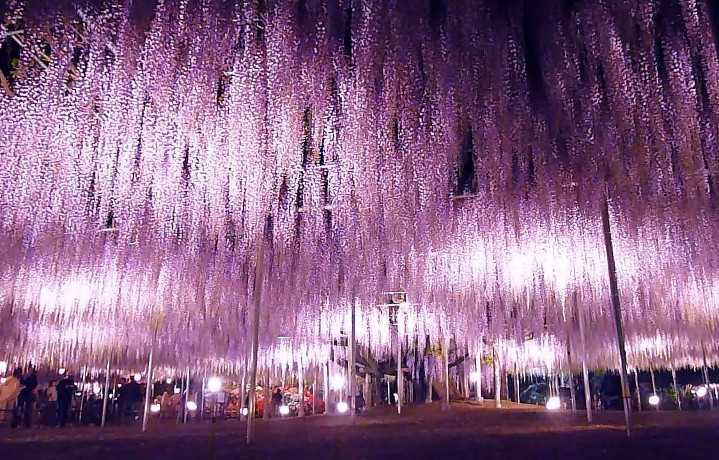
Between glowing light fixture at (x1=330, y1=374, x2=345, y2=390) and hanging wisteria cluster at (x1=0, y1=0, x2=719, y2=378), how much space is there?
7005 millimetres

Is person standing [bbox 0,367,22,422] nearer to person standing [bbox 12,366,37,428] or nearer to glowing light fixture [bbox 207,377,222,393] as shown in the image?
person standing [bbox 12,366,37,428]

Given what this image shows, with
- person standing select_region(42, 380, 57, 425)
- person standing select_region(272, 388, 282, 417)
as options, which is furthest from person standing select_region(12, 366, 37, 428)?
person standing select_region(272, 388, 282, 417)

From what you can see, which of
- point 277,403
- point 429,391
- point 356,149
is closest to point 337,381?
point 277,403

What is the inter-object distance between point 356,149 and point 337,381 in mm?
13697

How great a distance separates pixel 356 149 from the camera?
555 cm

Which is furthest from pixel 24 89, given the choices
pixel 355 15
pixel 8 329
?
pixel 8 329

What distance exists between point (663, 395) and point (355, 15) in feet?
69.0

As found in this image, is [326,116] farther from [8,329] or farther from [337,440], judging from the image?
[8,329]

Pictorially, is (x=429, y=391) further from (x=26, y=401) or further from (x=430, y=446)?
(x=430, y=446)

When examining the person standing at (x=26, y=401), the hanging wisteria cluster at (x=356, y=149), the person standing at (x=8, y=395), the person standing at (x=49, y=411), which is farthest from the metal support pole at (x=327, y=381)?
the person standing at (x=8, y=395)

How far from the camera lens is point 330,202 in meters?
6.93

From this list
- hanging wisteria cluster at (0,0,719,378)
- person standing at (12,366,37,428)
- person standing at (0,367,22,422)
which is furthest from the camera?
person standing at (0,367,22,422)

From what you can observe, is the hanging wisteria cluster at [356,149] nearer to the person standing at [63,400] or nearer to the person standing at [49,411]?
the person standing at [63,400]

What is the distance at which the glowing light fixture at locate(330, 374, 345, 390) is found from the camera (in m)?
17.5
